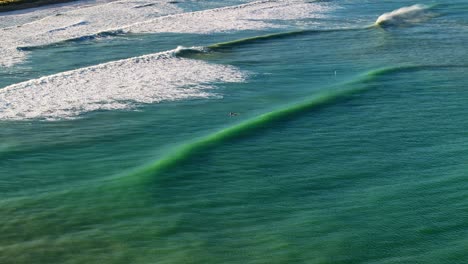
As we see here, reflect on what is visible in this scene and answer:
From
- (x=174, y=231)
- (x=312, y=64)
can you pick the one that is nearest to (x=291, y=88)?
(x=312, y=64)

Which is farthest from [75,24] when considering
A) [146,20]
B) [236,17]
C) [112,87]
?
[112,87]

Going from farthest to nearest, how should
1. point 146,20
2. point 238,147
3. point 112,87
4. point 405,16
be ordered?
point 146,20
point 405,16
point 112,87
point 238,147

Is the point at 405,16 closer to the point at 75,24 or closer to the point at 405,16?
the point at 405,16

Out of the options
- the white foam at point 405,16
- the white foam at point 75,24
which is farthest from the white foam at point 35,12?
the white foam at point 405,16

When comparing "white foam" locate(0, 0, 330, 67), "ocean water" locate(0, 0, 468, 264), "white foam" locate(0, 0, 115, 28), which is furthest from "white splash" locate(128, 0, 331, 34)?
"white foam" locate(0, 0, 115, 28)

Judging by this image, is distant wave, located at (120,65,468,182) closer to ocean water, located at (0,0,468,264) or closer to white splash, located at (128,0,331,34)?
ocean water, located at (0,0,468,264)

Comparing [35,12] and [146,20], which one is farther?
[35,12]
